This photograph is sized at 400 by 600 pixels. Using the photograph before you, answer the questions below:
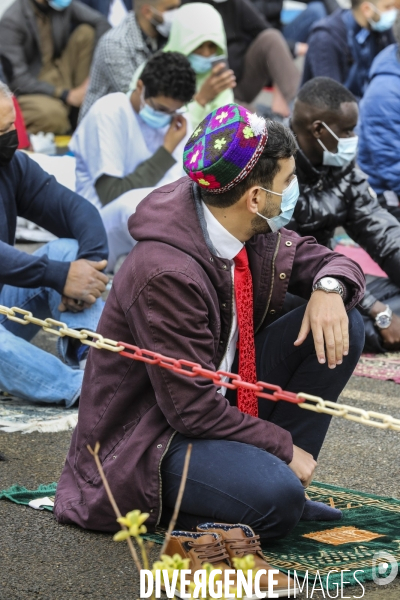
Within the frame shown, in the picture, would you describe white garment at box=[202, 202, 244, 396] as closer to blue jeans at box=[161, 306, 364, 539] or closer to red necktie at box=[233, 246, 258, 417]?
red necktie at box=[233, 246, 258, 417]

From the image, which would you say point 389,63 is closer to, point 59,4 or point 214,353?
point 59,4

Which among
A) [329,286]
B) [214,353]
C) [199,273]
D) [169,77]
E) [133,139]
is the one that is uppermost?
[199,273]

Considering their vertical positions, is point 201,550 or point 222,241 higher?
point 222,241

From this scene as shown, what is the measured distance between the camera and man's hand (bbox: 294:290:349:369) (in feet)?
9.45

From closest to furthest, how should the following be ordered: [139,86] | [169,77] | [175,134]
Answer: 1. [169,77]
2. [139,86]
3. [175,134]

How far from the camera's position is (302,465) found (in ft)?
9.14

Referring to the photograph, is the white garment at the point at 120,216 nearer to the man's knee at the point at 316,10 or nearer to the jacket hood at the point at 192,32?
the jacket hood at the point at 192,32

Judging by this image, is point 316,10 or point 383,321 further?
point 316,10

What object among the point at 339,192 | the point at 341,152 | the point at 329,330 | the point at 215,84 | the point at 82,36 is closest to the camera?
the point at 329,330

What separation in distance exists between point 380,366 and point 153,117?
6.80ft

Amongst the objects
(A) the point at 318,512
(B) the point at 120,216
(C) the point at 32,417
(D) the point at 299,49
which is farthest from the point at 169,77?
(D) the point at 299,49

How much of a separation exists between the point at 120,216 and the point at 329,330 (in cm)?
295

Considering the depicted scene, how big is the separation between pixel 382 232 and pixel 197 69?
2379 millimetres

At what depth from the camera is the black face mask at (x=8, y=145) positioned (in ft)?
13.2
